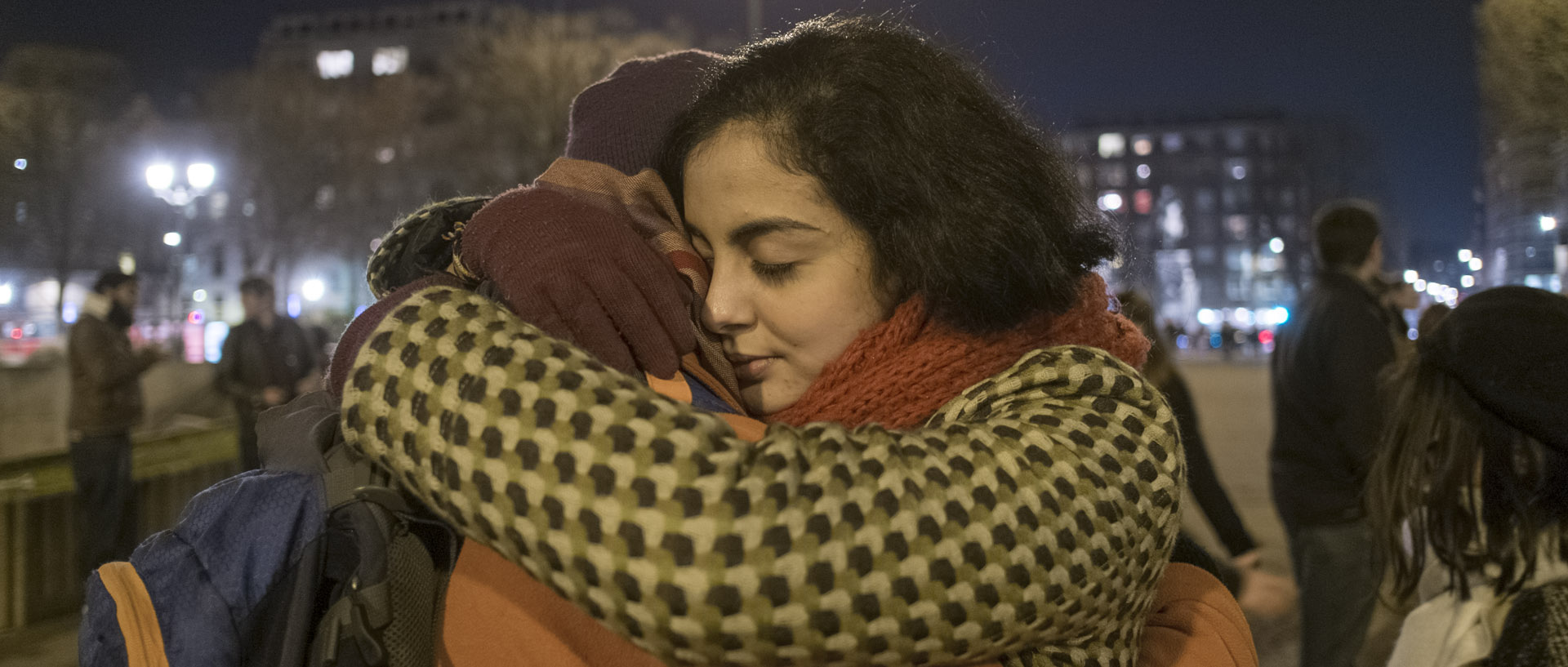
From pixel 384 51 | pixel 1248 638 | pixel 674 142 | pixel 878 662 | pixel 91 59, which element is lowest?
pixel 1248 638

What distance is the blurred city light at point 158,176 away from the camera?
1496 cm

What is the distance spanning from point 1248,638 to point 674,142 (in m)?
1.06

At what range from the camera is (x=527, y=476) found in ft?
3.01

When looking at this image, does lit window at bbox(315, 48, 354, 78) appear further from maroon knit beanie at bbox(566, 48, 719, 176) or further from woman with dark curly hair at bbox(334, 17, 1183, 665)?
woman with dark curly hair at bbox(334, 17, 1183, 665)

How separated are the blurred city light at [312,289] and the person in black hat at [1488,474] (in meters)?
58.8

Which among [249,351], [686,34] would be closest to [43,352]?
[249,351]

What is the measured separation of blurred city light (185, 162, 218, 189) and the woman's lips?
17.7 metres

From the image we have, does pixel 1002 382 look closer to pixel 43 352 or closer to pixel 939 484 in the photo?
pixel 939 484

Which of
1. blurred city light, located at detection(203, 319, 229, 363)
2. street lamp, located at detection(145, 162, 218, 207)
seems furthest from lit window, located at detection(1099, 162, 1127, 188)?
street lamp, located at detection(145, 162, 218, 207)

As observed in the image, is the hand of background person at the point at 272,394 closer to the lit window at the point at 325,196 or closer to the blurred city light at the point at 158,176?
the blurred city light at the point at 158,176

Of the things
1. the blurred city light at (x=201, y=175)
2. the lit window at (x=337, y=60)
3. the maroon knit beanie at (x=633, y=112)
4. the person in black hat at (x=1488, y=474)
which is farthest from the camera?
the lit window at (x=337, y=60)

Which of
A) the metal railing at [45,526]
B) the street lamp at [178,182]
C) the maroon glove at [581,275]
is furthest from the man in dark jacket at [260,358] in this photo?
the maroon glove at [581,275]

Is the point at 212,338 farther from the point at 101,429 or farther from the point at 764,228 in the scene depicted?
the point at 764,228

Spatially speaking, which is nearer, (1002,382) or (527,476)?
(527,476)
